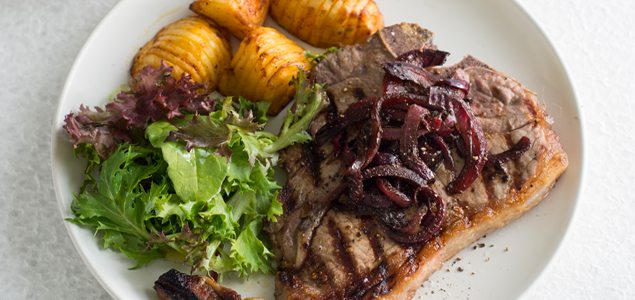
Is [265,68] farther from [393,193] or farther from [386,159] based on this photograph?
[393,193]

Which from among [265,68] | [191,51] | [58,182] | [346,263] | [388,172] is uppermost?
[388,172]

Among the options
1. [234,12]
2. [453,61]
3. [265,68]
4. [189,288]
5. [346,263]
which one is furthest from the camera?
[453,61]

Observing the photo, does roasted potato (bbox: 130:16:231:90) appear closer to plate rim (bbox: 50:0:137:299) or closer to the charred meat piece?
plate rim (bbox: 50:0:137:299)

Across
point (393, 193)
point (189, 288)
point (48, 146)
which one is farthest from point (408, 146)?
point (48, 146)

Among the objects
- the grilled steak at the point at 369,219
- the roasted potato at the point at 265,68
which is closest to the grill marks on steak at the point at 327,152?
the grilled steak at the point at 369,219

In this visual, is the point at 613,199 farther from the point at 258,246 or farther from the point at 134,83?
the point at 134,83
